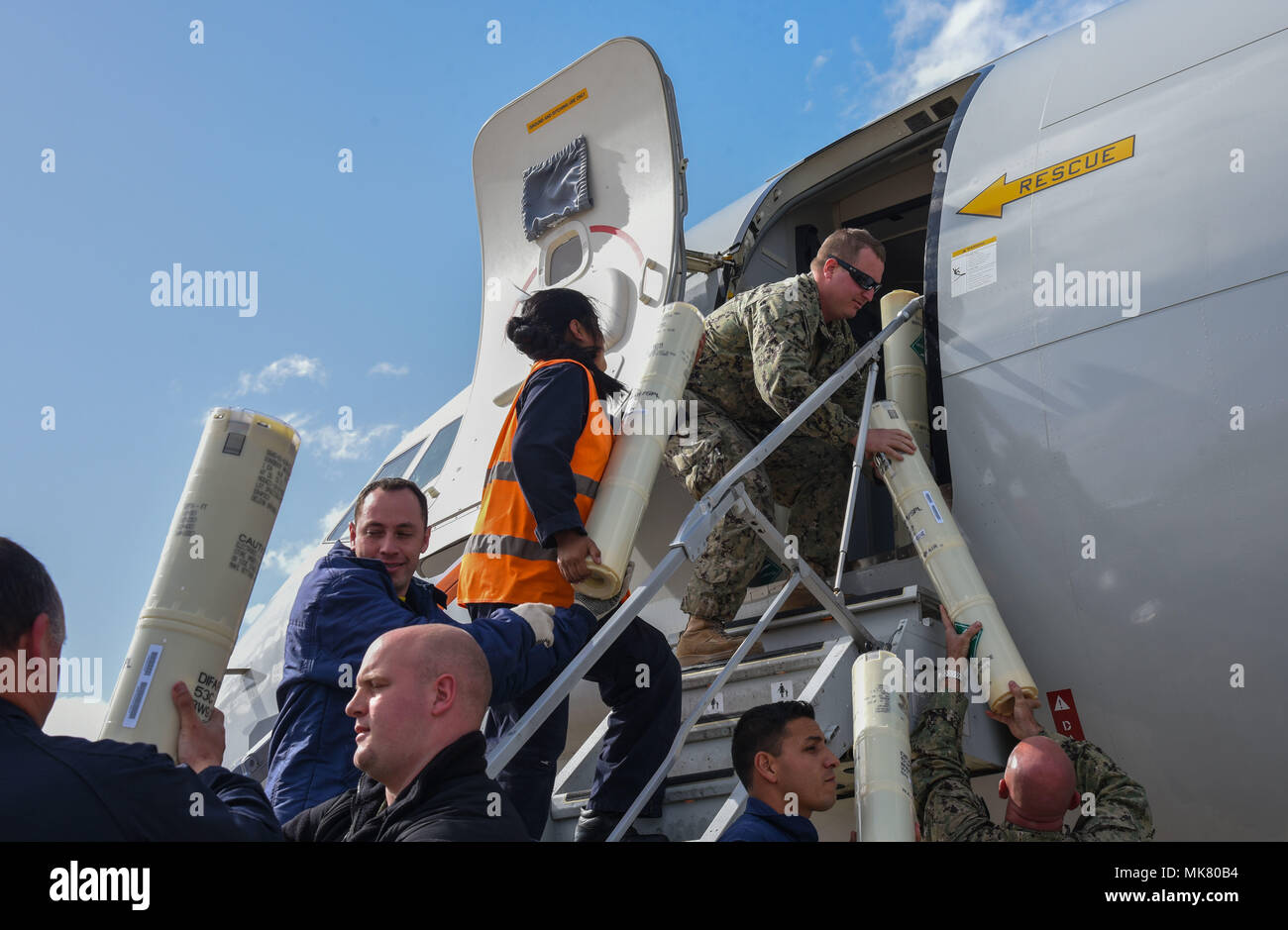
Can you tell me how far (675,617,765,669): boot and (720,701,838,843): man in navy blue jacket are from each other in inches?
54.1

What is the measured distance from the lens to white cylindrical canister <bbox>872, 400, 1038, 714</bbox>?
4.01 metres

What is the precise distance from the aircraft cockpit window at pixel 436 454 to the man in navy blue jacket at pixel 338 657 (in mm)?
4992

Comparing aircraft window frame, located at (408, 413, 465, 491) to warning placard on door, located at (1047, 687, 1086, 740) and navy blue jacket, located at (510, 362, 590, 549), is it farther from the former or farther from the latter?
warning placard on door, located at (1047, 687, 1086, 740)

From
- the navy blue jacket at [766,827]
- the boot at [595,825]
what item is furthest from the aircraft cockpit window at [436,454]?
the navy blue jacket at [766,827]

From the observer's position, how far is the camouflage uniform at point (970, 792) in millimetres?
3648

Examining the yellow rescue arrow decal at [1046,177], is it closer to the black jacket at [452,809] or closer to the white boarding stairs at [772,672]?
the white boarding stairs at [772,672]

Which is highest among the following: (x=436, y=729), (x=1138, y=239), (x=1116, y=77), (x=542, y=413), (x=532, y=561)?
(x=1116, y=77)

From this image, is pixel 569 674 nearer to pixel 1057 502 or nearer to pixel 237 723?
pixel 1057 502

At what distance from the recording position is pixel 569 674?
9.78 feet

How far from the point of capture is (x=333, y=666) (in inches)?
118

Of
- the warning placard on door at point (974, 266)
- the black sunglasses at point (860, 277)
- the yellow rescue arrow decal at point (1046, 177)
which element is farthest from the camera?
the black sunglasses at point (860, 277)

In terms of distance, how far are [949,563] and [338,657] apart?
235 centimetres
